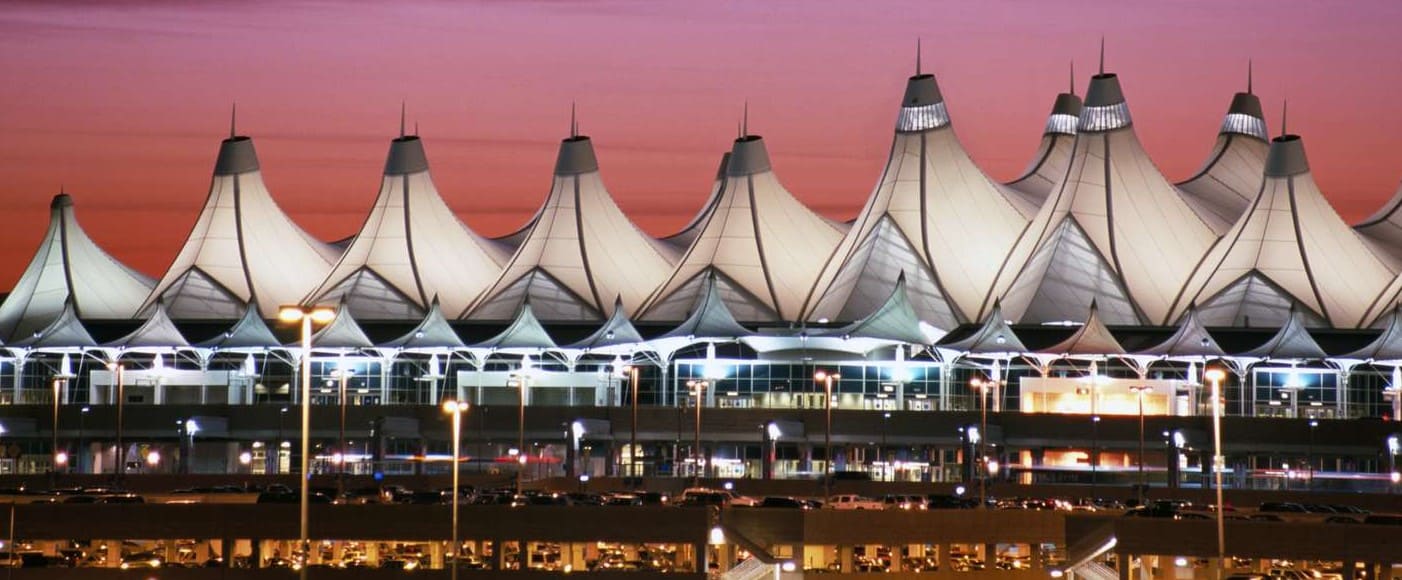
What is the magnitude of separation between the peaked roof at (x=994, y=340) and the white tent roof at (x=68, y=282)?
3824cm

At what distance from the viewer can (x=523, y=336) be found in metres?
99.7

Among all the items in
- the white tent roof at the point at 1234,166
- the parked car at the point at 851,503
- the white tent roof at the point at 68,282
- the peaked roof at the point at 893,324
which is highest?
the white tent roof at the point at 1234,166

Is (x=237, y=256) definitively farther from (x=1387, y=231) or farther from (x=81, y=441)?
(x=1387, y=231)

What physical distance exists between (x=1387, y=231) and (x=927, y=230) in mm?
20428

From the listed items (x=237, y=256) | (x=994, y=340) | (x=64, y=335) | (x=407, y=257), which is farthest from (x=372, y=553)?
(x=237, y=256)

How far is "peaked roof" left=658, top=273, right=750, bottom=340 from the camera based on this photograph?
3836 inches

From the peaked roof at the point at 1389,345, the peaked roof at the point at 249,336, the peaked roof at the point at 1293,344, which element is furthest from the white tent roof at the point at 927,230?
the peaked roof at the point at 249,336

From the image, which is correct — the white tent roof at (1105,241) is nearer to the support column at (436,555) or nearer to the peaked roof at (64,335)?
the peaked roof at (64,335)

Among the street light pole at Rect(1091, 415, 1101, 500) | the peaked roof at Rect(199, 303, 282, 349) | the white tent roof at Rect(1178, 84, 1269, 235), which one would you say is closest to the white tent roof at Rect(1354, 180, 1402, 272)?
the white tent roof at Rect(1178, 84, 1269, 235)

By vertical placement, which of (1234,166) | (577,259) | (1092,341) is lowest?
(1092,341)

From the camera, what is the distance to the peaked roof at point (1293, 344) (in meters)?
93.2

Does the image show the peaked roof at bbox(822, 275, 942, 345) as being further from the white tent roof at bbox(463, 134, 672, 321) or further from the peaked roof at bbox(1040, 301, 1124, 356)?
the white tent roof at bbox(463, 134, 672, 321)

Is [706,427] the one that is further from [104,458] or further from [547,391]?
[104,458]

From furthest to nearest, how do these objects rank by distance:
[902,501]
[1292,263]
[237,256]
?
[237,256], [1292,263], [902,501]
